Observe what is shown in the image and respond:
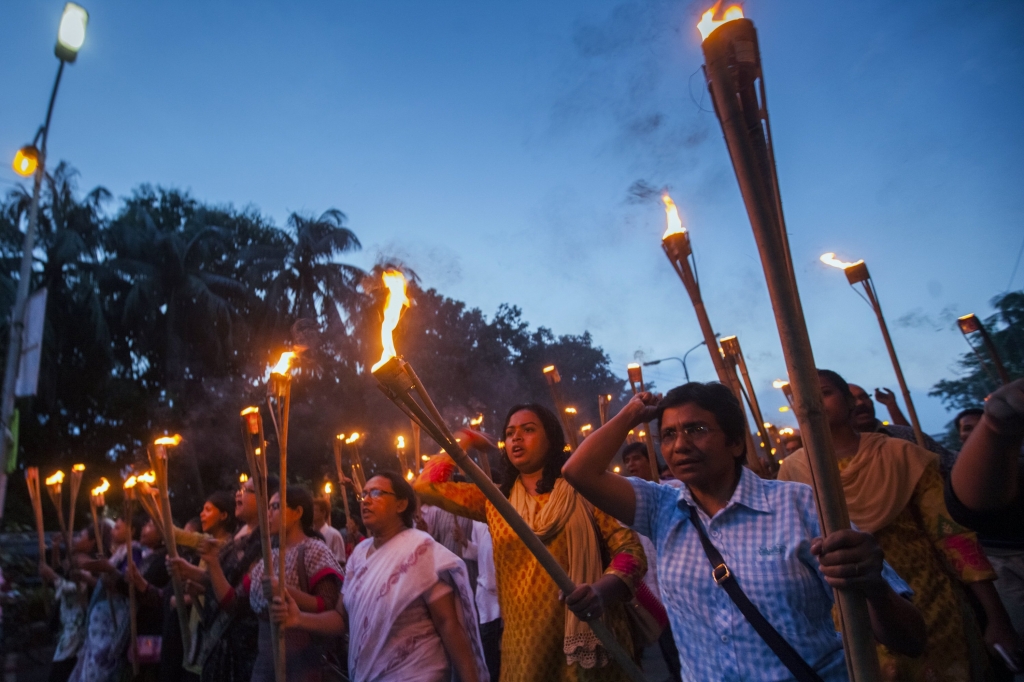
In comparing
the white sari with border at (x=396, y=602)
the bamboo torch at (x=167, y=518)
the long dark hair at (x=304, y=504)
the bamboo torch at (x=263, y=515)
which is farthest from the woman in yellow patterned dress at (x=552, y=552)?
the bamboo torch at (x=167, y=518)

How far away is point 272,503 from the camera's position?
14.9 ft

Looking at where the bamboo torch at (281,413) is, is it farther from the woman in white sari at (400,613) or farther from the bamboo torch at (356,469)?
the bamboo torch at (356,469)

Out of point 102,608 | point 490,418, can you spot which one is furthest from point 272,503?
point 490,418

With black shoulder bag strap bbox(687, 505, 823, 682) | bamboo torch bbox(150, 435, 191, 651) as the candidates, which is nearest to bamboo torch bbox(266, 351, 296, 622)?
bamboo torch bbox(150, 435, 191, 651)

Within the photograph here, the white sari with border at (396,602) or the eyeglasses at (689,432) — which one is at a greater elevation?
the eyeglasses at (689,432)

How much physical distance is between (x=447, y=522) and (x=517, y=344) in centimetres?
3236

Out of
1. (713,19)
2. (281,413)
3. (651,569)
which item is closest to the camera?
(713,19)

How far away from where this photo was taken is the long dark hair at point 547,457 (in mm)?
3607

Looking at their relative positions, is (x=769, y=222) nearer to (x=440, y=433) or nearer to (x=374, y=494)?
(x=440, y=433)

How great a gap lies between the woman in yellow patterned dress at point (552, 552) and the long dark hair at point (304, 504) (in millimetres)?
1359

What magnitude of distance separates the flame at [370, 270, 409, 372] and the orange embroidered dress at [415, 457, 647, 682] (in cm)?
109

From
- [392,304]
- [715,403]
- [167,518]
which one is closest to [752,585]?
[715,403]

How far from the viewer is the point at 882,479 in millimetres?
3002

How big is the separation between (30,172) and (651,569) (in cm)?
996
